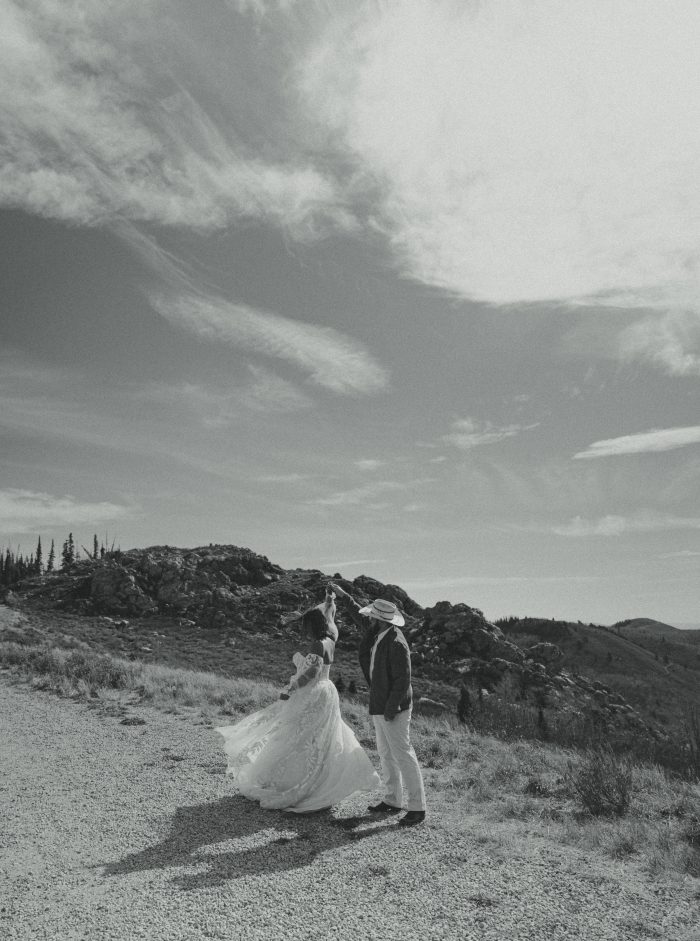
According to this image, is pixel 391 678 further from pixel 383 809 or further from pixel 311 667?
pixel 383 809

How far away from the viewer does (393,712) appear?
6820 mm

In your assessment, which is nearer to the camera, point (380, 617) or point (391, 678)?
point (391, 678)

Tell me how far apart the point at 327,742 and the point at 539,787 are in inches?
141

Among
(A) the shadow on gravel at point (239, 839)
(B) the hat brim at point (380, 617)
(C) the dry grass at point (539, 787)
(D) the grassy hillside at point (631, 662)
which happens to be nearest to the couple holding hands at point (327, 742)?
(B) the hat brim at point (380, 617)

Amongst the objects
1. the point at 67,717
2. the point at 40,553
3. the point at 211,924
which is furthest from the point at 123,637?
the point at 40,553

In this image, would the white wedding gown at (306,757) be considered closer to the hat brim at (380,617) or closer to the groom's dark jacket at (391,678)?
the groom's dark jacket at (391,678)

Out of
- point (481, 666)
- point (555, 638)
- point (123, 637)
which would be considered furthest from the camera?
point (555, 638)

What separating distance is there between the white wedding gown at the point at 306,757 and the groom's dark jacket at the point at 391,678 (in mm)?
523

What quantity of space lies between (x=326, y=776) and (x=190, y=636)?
134 feet

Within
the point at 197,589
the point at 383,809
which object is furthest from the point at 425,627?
the point at 383,809

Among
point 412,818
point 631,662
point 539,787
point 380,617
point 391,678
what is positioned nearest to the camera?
point 412,818

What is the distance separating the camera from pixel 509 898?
16.4ft

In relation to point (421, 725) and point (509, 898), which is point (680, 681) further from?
point (509, 898)

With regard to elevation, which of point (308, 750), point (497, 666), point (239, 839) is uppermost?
point (308, 750)
